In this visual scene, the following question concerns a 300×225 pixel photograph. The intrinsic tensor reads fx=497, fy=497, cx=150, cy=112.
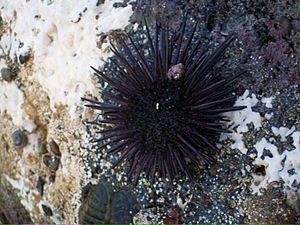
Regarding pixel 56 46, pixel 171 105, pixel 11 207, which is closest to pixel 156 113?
pixel 171 105

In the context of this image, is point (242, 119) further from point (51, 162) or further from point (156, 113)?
point (51, 162)

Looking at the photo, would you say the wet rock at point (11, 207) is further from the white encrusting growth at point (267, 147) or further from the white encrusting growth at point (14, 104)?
the white encrusting growth at point (267, 147)

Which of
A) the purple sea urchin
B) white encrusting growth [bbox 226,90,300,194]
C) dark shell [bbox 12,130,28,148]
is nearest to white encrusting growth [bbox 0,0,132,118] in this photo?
dark shell [bbox 12,130,28,148]

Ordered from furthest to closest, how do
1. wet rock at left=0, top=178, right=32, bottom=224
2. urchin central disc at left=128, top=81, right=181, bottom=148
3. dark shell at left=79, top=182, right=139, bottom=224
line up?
wet rock at left=0, top=178, right=32, bottom=224 < dark shell at left=79, top=182, right=139, bottom=224 < urchin central disc at left=128, top=81, right=181, bottom=148

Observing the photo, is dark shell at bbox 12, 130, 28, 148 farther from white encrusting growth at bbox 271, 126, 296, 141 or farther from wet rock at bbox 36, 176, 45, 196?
white encrusting growth at bbox 271, 126, 296, 141

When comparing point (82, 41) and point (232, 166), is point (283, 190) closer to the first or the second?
point (232, 166)

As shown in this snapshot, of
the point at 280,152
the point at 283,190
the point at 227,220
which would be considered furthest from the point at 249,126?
the point at 227,220

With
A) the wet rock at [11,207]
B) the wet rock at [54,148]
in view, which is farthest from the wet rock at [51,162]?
the wet rock at [11,207]

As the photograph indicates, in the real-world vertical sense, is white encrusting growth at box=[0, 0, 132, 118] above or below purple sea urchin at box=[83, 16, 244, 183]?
above
